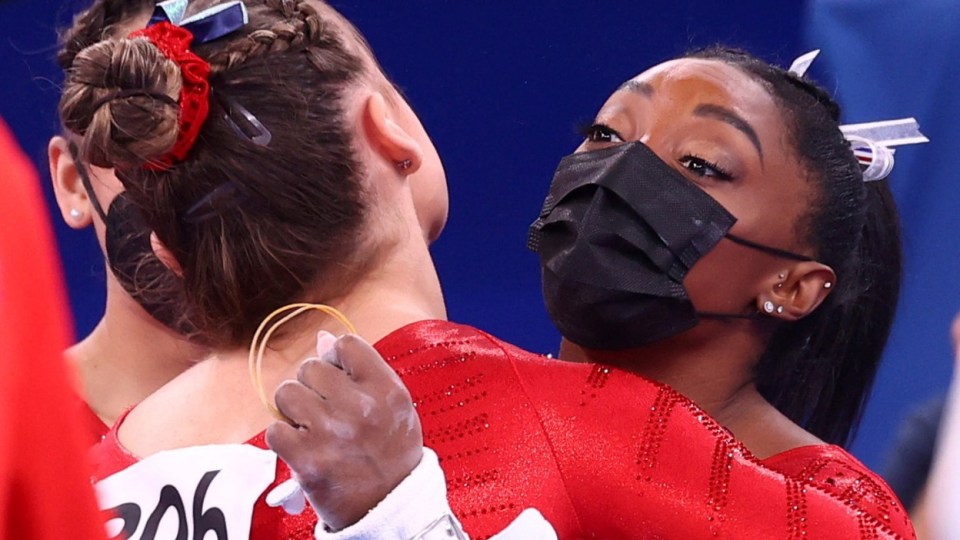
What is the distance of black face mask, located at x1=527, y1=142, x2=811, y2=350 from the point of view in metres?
1.39

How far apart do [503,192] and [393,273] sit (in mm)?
1436

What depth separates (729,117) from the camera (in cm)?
147

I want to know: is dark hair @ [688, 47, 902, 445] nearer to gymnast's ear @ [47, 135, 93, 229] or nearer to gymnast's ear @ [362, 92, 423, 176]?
gymnast's ear @ [362, 92, 423, 176]

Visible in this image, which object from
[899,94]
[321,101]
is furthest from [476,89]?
[321,101]

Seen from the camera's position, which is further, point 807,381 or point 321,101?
point 807,381

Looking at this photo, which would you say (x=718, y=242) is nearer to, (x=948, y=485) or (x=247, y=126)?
(x=247, y=126)

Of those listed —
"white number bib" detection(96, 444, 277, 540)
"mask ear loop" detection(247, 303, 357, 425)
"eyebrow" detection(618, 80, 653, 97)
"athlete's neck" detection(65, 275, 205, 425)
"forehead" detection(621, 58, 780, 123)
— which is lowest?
"athlete's neck" detection(65, 275, 205, 425)

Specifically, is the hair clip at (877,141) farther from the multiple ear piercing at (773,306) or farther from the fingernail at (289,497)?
the fingernail at (289,497)

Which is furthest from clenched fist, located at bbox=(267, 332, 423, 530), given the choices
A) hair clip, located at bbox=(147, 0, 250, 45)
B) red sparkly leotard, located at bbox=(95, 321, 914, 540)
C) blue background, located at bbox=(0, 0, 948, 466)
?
blue background, located at bbox=(0, 0, 948, 466)

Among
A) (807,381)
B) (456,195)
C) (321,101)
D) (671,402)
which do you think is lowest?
(456,195)

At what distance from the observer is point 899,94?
2217 millimetres

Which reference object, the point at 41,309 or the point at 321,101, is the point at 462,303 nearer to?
the point at 321,101

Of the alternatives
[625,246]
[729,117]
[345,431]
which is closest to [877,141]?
[729,117]

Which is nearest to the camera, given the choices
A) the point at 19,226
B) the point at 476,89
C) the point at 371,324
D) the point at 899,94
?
the point at 19,226
